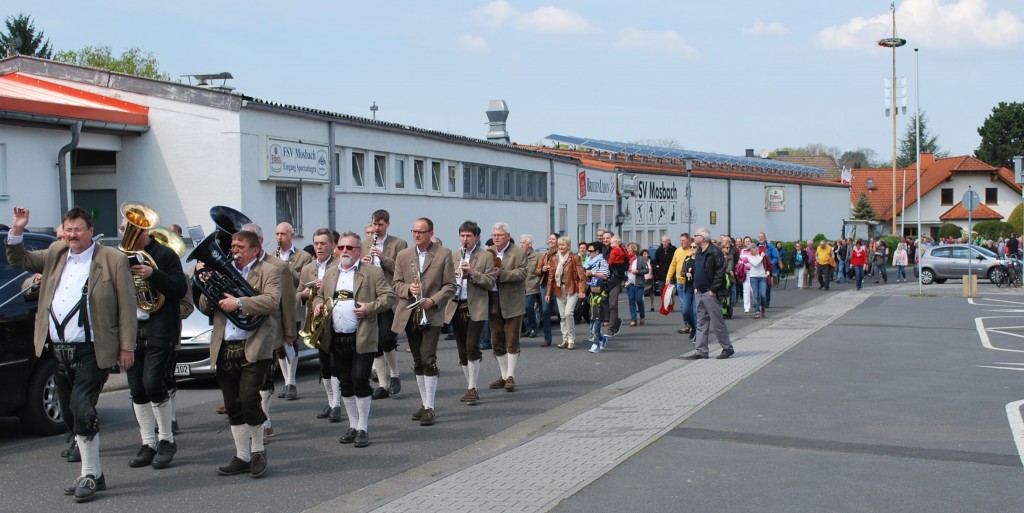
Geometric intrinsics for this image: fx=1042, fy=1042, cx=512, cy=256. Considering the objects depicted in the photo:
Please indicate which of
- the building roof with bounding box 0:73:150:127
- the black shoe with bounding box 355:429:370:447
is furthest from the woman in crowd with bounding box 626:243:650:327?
the black shoe with bounding box 355:429:370:447

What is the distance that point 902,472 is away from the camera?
7.23m

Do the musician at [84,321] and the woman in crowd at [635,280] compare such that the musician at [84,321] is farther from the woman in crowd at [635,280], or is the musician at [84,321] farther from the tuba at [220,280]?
the woman in crowd at [635,280]

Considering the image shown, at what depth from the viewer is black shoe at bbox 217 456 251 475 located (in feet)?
23.8

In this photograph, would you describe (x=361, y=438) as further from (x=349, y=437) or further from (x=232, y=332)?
(x=232, y=332)

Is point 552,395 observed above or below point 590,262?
below

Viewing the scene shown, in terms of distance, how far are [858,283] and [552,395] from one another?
24.9 m

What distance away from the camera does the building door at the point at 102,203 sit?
69.7 feet

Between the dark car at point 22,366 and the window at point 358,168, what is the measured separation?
50.3ft

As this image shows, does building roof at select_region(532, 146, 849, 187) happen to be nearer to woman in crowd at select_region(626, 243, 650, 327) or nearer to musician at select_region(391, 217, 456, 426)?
woman in crowd at select_region(626, 243, 650, 327)

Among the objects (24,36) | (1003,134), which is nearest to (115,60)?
(24,36)

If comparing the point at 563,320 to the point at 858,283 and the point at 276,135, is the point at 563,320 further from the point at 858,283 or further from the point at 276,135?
the point at 858,283

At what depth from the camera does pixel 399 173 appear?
26.1 metres

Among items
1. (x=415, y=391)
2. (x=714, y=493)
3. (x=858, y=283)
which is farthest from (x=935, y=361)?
(x=858, y=283)

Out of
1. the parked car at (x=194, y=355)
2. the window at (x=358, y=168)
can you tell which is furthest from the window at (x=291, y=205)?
the parked car at (x=194, y=355)
